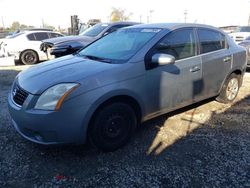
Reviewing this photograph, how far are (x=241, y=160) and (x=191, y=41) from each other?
188cm

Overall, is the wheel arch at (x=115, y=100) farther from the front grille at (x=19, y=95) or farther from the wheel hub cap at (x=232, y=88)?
the wheel hub cap at (x=232, y=88)

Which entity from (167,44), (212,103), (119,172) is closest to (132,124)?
(119,172)

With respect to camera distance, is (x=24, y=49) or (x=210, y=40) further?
(x=24, y=49)

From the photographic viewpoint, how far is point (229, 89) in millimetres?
4996

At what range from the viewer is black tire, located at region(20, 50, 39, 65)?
11.4m

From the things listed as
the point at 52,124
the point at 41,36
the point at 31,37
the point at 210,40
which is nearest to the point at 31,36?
the point at 31,37

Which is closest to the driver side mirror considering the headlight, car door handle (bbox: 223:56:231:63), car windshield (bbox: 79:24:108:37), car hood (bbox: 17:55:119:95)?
car hood (bbox: 17:55:119:95)

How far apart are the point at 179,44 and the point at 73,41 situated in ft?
16.6

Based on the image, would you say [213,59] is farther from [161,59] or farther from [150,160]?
[150,160]

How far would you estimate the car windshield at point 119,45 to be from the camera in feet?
11.6

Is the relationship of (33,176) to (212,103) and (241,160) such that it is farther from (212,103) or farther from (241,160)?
(212,103)

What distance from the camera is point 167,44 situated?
12.1ft

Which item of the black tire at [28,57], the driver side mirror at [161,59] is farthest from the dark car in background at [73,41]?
the driver side mirror at [161,59]

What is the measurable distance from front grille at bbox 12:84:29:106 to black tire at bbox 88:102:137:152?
0.84 metres
